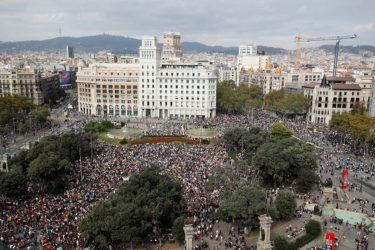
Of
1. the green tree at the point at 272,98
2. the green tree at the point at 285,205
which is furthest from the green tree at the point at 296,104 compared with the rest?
the green tree at the point at 285,205

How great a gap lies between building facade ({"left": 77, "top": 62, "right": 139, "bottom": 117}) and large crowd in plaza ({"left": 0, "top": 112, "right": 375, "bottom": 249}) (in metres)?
43.4

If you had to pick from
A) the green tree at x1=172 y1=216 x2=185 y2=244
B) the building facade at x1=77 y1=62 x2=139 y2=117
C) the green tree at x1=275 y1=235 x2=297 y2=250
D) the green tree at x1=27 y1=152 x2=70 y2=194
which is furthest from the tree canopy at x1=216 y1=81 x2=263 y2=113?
the green tree at x1=172 y1=216 x2=185 y2=244

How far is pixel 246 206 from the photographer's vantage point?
33.5 m

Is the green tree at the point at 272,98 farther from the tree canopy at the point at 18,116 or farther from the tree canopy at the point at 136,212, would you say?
the tree canopy at the point at 136,212

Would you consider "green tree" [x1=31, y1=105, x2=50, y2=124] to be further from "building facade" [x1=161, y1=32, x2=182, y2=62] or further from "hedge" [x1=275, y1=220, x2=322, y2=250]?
"building facade" [x1=161, y1=32, x2=182, y2=62]

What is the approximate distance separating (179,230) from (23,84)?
97590mm

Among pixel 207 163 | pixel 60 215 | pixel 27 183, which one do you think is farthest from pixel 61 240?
pixel 207 163

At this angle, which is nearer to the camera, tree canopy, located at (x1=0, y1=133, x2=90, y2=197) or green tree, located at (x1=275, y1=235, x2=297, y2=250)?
green tree, located at (x1=275, y1=235, x2=297, y2=250)

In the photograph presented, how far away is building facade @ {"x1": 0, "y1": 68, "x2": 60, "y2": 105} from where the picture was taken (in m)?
112

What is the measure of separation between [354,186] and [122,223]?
32.2 m

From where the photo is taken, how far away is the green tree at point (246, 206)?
33.3 meters

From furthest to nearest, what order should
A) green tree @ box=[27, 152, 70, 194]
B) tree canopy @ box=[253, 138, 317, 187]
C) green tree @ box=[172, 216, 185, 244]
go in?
1. tree canopy @ box=[253, 138, 317, 187]
2. green tree @ box=[27, 152, 70, 194]
3. green tree @ box=[172, 216, 185, 244]

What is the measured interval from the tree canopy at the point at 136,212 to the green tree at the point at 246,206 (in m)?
5.04

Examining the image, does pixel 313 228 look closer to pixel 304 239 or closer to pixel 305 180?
pixel 304 239
